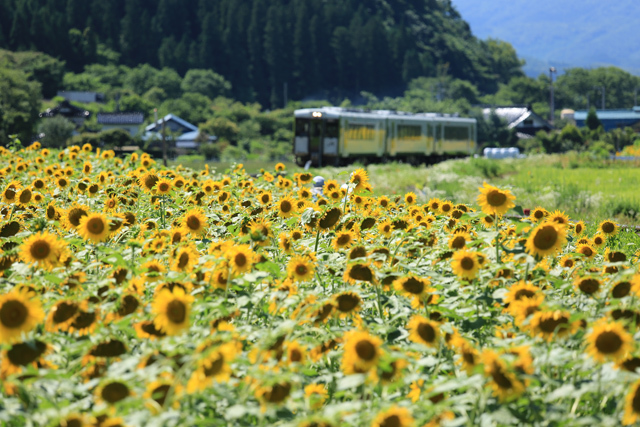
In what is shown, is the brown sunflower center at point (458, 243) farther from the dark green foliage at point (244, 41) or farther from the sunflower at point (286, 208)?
the dark green foliage at point (244, 41)

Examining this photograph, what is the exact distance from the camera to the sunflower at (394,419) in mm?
1877

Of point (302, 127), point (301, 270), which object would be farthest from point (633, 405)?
point (302, 127)

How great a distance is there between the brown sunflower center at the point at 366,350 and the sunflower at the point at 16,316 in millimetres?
985

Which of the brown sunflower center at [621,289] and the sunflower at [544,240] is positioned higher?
the sunflower at [544,240]

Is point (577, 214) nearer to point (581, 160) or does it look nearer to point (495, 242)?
point (495, 242)

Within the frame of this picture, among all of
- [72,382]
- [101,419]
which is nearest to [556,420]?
[101,419]

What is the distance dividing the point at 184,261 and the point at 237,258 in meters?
0.34

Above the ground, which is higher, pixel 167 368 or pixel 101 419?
pixel 167 368

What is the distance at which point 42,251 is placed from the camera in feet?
9.77

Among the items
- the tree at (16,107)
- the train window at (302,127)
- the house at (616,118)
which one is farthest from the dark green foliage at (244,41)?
the train window at (302,127)

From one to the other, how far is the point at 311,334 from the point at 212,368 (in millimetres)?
1027

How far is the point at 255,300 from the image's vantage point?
279cm

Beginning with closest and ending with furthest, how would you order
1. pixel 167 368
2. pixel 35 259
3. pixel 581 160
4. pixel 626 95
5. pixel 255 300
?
1. pixel 167 368
2. pixel 255 300
3. pixel 35 259
4. pixel 581 160
5. pixel 626 95

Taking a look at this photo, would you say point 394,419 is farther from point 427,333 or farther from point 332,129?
point 332,129
